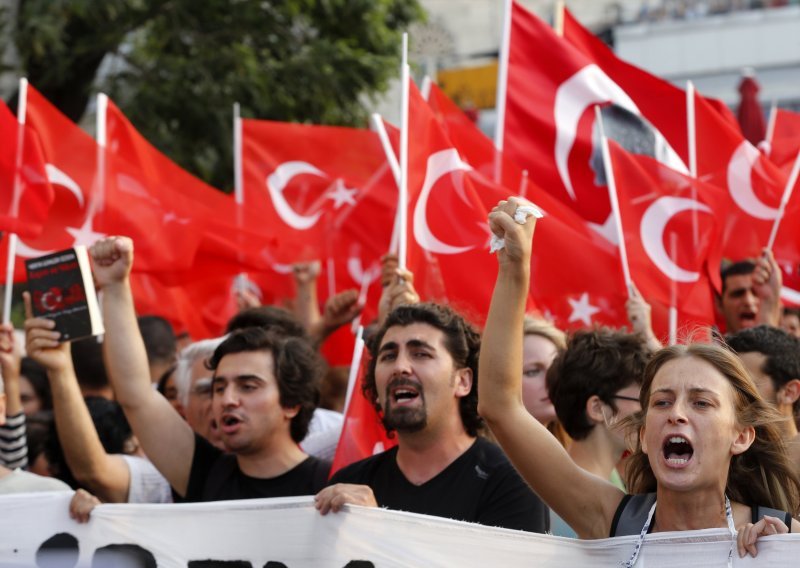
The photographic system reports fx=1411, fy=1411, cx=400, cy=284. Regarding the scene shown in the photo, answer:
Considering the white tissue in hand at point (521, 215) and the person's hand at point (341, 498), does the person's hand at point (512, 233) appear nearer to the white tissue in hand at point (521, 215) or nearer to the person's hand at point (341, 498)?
the white tissue in hand at point (521, 215)

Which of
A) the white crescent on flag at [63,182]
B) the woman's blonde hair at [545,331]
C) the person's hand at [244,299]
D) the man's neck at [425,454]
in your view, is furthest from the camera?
the person's hand at [244,299]

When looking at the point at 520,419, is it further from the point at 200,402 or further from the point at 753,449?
the point at 200,402

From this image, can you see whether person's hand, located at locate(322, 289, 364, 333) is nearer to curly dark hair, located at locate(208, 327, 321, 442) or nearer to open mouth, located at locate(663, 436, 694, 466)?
curly dark hair, located at locate(208, 327, 321, 442)

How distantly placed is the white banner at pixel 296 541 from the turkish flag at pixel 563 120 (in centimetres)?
375

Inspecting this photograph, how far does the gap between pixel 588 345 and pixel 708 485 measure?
1383mm

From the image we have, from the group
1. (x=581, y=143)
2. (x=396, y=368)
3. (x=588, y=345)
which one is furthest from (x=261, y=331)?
(x=581, y=143)

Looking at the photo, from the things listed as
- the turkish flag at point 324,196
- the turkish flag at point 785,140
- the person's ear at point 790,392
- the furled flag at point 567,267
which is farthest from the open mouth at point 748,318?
the person's ear at point 790,392

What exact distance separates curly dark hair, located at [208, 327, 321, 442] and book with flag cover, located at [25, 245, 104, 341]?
0.48m

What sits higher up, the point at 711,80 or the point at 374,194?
the point at 711,80

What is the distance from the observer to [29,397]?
255 inches

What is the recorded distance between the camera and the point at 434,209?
20.4ft

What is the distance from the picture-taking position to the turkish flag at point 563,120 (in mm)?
7336

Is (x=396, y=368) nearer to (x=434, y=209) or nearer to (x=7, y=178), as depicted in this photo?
(x=434, y=209)

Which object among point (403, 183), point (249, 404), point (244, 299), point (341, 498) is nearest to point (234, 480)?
point (249, 404)
